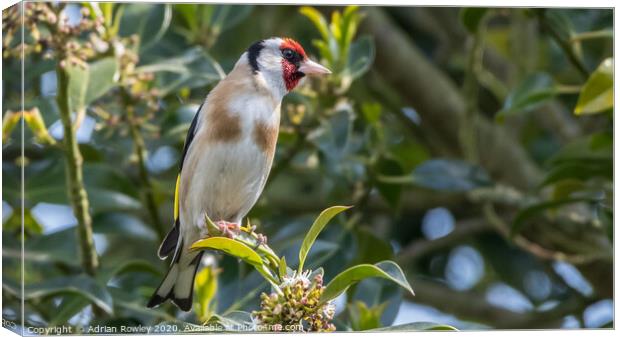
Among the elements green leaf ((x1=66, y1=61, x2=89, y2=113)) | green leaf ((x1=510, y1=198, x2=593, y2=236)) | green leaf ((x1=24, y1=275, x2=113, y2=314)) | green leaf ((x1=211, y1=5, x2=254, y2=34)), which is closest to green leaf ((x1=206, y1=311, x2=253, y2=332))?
green leaf ((x1=24, y1=275, x2=113, y2=314))

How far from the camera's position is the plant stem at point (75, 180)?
267cm

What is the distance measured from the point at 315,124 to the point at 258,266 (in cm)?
97

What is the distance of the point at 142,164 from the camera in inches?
121

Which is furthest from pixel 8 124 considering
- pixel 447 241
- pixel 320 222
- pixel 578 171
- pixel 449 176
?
pixel 447 241

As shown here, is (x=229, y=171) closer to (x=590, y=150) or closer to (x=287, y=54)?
(x=287, y=54)

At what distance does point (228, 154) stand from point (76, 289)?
487mm

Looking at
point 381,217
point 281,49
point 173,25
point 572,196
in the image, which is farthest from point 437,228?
point 281,49

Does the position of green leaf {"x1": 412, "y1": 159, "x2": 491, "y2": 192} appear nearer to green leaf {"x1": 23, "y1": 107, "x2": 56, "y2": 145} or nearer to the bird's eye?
the bird's eye

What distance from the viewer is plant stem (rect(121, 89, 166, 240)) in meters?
2.97

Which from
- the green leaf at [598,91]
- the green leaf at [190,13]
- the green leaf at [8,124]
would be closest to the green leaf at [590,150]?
the green leaf at [598,91]

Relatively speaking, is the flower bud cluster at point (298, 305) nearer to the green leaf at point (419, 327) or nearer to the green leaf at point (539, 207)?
the green leaf at point (419, 327)

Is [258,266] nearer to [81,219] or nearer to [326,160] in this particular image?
[81,219]

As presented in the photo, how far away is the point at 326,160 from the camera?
10.4 ft

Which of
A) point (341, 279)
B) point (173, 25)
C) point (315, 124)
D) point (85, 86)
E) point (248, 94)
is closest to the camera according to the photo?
point (341, 279)
